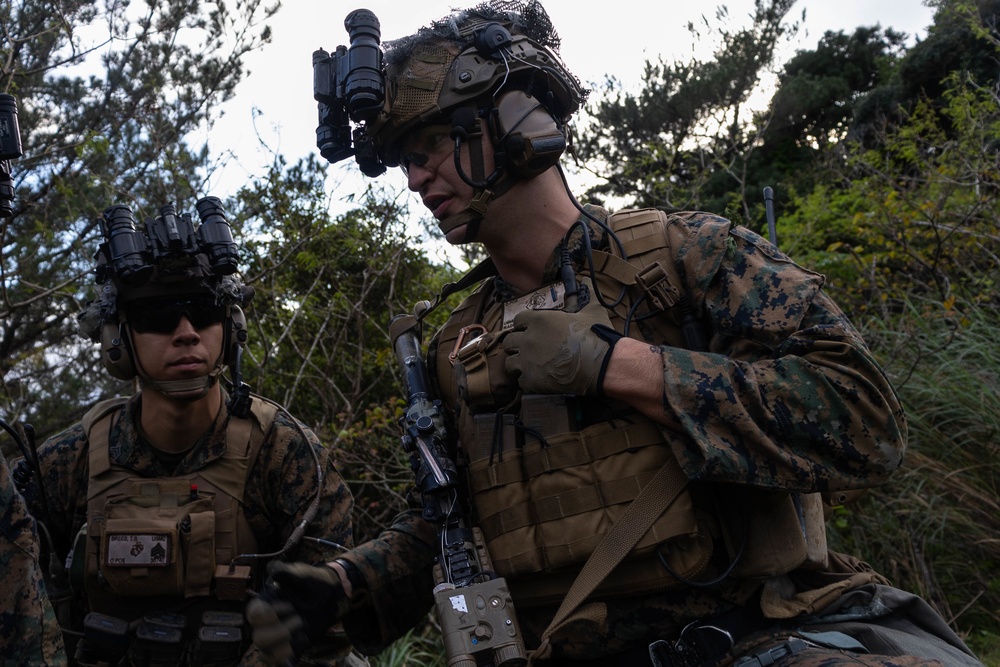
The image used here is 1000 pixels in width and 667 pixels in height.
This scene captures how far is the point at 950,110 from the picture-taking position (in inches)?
376

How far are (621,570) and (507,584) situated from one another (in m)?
0.36

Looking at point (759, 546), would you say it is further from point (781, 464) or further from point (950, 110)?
point (950, 110)

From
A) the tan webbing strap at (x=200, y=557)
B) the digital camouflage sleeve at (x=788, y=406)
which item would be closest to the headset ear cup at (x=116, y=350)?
the tan webbing strap at (x=200, y=557)

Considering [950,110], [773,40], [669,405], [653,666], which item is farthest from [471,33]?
[773,40]

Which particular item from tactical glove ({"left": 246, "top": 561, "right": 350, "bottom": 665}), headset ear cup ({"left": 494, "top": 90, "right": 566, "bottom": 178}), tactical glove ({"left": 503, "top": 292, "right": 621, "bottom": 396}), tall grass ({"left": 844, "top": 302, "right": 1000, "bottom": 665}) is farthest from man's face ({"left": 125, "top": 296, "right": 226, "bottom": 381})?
tall grass ({"left": 844, "top": 302, "right": 1000, "bottom": 665})

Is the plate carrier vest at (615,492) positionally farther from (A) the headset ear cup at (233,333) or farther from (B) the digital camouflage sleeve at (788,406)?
(A) the headset ear cup at (233,333)

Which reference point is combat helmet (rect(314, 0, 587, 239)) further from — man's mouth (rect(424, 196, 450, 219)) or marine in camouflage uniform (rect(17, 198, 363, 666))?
marine in camouflage uniform (rect(17, 198, 363, 666))

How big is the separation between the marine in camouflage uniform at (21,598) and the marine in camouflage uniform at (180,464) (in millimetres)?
920

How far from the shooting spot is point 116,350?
12.6 feet

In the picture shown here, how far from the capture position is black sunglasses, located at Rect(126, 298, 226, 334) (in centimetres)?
387

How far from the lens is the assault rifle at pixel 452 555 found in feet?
7.05

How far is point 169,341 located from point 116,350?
9.2 inches

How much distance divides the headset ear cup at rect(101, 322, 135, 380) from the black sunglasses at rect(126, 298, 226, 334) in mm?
66

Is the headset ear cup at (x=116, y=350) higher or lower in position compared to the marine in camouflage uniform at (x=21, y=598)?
higher
